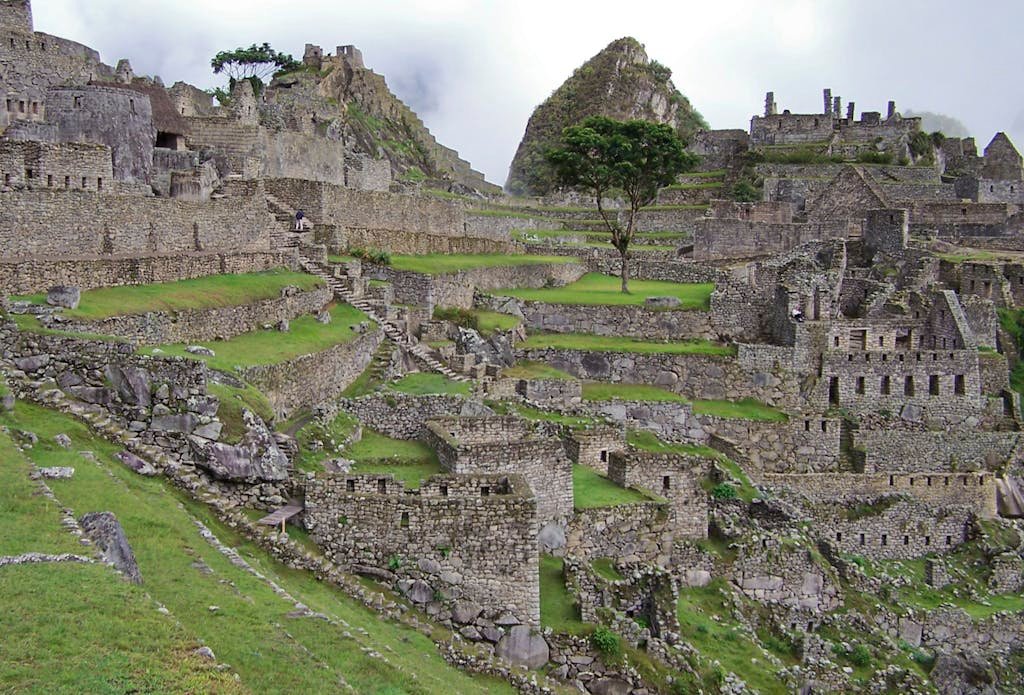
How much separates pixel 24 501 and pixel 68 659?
351cm

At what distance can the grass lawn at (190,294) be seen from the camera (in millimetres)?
18953

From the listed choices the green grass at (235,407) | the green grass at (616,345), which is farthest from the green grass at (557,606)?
the green grass at (616,345)

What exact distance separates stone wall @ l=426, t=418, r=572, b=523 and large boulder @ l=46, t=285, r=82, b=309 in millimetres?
7103

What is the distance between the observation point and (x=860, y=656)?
20.7 meters

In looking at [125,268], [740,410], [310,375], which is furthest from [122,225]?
[740,410]

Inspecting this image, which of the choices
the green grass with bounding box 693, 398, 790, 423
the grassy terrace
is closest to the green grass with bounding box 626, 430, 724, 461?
the green grass with bounding box 693, 398, 790, 423

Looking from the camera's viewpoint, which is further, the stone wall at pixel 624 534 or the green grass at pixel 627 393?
the green grass at pixel 627 393

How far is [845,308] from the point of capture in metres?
34.9

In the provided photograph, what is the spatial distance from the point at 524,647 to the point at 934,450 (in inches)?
746

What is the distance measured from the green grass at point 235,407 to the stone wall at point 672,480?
8.43 metres

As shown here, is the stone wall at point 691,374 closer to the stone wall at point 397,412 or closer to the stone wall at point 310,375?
the stone wall at point 310,375

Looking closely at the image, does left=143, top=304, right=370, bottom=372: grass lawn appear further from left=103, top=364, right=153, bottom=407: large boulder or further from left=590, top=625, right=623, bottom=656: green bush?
left=590, top=625, right=623, bottom=656: green bush

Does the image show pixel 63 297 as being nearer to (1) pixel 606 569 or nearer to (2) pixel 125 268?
(2) pixel 125 268

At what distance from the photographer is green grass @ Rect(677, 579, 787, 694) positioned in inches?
736
